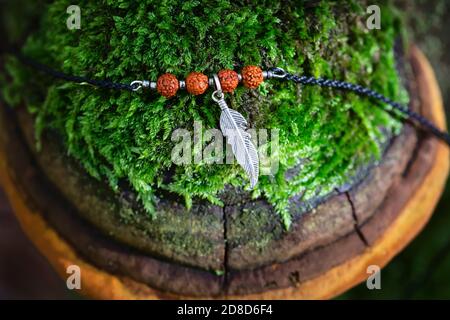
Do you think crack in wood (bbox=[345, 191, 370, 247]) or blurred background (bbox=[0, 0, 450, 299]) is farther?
blurred background (bbox=[0, 0, 450, 299])

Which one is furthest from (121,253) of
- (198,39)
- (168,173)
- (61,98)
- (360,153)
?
(360,153)

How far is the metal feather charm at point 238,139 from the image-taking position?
1.09 metres

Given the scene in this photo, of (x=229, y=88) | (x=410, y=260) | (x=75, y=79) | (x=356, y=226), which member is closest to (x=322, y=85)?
(x=229, y=88)

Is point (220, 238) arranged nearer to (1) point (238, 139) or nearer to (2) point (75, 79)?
(1) point (238, 139)

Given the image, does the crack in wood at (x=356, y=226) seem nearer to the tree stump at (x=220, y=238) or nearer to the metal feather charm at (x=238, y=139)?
the tree stump at (x=220, y=238)

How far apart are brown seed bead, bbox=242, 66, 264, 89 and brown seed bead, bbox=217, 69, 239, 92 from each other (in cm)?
2

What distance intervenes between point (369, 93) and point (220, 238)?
0.58m

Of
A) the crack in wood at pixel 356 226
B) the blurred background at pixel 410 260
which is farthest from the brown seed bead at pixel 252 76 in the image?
the blurred background at pixel 410 260

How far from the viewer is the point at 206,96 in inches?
44.9

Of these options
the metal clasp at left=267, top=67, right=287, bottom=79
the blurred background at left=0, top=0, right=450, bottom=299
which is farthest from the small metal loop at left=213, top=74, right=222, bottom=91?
the blurred background at left=0, top=0, right=450, bottom=299

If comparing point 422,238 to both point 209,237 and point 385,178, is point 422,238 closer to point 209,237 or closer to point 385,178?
point 385,178

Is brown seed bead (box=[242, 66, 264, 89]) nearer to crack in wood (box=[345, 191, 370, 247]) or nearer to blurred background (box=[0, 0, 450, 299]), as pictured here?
crack in wood (box=[345, 191, 370, 247])

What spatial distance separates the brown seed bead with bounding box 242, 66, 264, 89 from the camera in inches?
43.0

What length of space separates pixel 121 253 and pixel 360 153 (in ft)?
2.32
